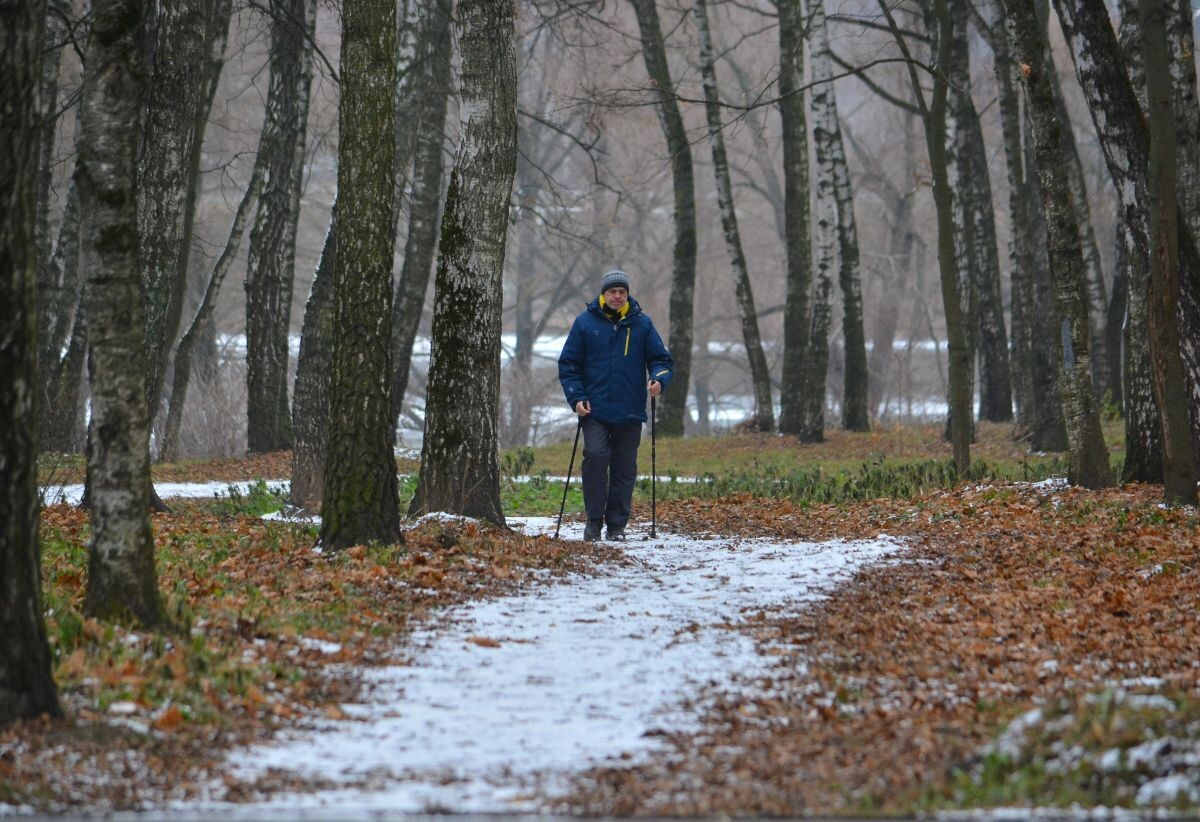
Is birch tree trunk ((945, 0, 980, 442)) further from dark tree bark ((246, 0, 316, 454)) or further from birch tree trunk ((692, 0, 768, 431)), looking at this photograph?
dark tree bark ((246, 0, 316, 454))

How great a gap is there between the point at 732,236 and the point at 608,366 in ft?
48.3

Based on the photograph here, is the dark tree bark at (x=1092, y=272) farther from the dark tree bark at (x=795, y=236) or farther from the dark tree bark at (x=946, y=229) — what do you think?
the dark tree bark at (x=946, y=229)

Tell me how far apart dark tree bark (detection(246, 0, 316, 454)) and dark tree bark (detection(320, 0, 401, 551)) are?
8086 mm

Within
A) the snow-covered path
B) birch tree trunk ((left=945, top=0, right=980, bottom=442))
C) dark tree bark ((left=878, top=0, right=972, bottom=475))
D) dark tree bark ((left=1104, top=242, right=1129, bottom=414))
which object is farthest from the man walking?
dark tree bark ((left=1104, top=242, right=1129, bottom=414))

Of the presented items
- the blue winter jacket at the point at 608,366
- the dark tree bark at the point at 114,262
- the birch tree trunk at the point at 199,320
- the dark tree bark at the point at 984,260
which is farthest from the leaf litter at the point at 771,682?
the birch tree trunk at the point at 199,320

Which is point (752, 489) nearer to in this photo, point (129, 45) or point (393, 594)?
point (393, 594)

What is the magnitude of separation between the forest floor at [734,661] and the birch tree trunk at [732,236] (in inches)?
546

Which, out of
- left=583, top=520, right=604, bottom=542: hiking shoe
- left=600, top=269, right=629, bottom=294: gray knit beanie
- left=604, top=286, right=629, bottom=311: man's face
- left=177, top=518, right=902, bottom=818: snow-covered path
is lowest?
left=177, top=518, right=902, bottom=818: snow-covered path

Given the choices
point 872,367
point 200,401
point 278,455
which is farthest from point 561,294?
point 278,455

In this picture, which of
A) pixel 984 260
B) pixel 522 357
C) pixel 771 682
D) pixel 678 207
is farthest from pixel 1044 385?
pixel 522 357

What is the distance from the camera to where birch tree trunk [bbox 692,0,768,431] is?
25125 mm

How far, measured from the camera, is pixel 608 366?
448 inches

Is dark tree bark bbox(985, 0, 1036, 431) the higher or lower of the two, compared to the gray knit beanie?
higher

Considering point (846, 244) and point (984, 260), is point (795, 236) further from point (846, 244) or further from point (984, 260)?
point (984, 260)
